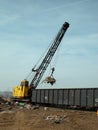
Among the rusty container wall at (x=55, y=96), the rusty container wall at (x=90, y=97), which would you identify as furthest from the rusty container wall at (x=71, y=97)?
the rusty container wall at (x=55, y=96)

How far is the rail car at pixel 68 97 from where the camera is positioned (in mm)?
35969

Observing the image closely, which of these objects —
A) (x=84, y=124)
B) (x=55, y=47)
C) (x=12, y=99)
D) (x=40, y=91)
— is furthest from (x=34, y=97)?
(x=84, y=124)

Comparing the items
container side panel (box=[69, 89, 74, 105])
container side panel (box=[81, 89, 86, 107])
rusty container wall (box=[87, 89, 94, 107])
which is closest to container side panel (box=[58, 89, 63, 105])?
container side panel (box=[69, 89, 74, 105])

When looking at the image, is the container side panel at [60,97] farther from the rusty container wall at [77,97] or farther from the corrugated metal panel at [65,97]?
the rusty container wall at [77,97]

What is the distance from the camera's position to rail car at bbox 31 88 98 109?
36.0 meters

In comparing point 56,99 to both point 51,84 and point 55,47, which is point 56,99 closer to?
point 51,84

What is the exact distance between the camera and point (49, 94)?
45781 mm

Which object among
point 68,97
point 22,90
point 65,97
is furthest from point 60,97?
point 22,90

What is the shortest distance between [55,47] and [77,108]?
18.6 m

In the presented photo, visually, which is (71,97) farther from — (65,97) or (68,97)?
(65,97)

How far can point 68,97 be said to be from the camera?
133 feet

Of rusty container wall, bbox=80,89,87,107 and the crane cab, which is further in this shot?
the crane cab

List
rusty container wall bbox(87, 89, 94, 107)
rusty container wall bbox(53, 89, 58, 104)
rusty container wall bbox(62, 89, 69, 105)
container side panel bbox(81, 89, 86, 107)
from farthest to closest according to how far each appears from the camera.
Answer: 1. rusty container wall bbox(53, 89, 58, 104)
2. rusty container wall bbox(62, 89, 69, 105)
3. container side panel bbox(81, 89, 86, 107)
4. rusty container wall bbox(87, 89, 94, 107)

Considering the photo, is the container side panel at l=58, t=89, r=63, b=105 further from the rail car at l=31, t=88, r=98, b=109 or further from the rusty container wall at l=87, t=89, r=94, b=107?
the rusty container wall at l=87, t=89, r=94, b=107
